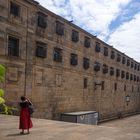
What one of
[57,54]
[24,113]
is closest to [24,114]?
[24,113]

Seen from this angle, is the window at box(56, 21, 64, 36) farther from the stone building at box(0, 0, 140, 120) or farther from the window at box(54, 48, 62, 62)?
the window at box(54, 48, 62, 62)

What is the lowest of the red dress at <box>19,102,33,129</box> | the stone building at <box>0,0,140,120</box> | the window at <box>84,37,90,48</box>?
the red dress at <box>19,102,33,129</box>

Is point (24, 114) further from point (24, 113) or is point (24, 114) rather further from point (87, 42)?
point (87, 42)

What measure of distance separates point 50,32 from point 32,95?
5713 millimetres

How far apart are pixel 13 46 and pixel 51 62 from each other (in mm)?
4902

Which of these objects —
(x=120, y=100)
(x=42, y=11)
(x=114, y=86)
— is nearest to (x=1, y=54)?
(x=42, y=11)

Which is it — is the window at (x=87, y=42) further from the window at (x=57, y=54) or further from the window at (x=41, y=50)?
the window at (x=41, y=50)

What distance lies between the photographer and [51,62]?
23.5 meters

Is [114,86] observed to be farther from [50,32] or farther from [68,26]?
[50,32]

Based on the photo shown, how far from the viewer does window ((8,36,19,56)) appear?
19000 mm

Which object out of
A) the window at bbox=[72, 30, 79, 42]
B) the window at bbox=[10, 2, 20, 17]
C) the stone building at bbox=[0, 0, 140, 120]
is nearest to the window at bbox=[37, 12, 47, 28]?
the stone building at bbox=[0, 0, 140, 120]

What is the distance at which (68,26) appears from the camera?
26.2m

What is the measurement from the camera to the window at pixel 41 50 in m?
21.6

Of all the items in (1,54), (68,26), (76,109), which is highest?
(68,26)
